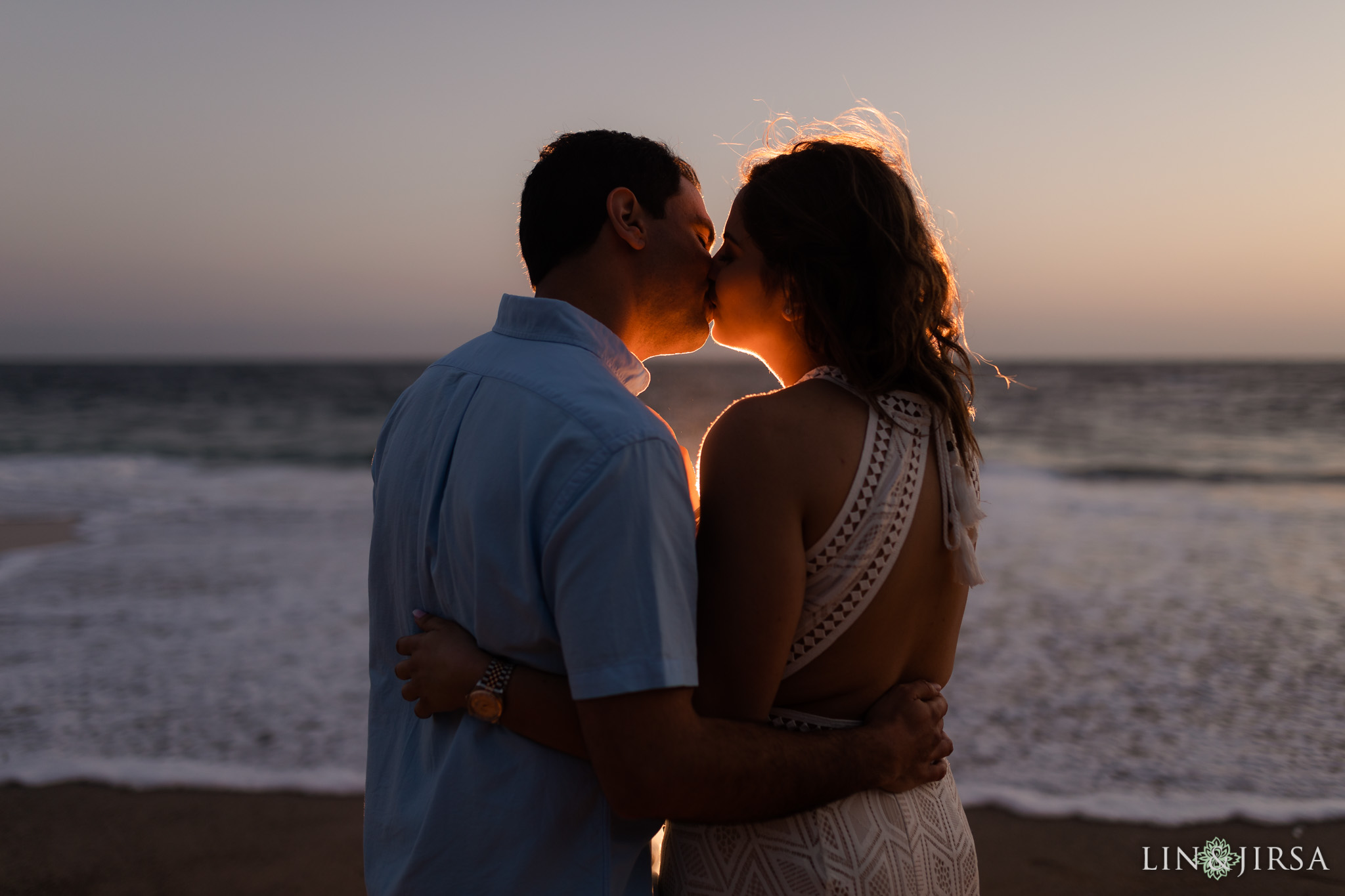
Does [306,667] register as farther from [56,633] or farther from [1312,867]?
[1312,867]

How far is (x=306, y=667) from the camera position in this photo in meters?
5.25

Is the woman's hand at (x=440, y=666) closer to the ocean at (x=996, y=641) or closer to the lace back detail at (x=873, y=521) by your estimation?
the lace back detail at (x=873, y=521)

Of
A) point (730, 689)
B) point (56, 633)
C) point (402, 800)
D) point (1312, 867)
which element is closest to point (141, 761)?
point (56, 633)

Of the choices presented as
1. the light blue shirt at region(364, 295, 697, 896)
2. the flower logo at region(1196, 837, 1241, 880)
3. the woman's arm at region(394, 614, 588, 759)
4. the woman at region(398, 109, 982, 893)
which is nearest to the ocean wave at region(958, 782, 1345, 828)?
the flower logo at region(1196, 837, 1241, 880)

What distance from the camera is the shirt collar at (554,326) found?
1.36 metres

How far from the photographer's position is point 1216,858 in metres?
3.31

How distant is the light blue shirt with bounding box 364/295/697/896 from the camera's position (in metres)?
1.08

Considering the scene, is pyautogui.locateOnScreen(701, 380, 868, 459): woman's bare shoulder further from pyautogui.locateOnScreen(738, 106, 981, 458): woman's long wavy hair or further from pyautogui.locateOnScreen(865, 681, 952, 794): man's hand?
pyautogui.locateOnScreen(865, 681, 952, 794): man's hand

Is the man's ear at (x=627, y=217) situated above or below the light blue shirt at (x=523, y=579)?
above

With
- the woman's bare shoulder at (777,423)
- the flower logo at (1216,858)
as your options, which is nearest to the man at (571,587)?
the woman's bare shoulder at (777,423)

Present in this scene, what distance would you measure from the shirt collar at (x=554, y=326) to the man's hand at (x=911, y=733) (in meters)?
0.74

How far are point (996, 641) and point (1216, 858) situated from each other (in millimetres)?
2482

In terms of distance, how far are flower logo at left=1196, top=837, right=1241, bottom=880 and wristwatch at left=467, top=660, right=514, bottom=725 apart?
10.9ft

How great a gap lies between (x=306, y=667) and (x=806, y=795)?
478 centimetres
